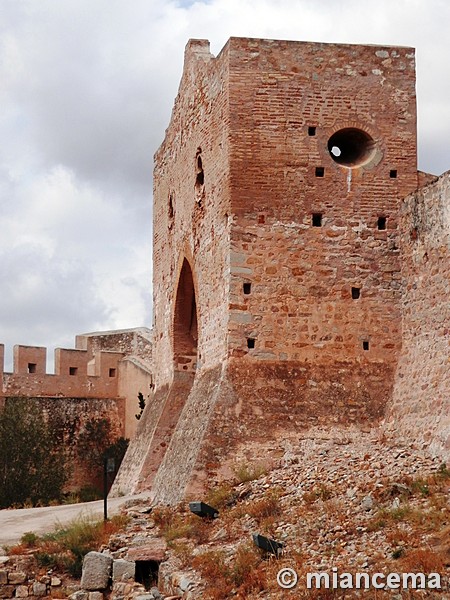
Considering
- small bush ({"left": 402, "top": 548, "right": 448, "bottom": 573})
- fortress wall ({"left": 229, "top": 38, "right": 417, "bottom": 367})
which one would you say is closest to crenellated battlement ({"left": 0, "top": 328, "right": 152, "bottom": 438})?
fortress wall ({"left": 229, "top": 38, "right": 417, "bottom": 367})

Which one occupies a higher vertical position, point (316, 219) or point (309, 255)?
point (316, 219)

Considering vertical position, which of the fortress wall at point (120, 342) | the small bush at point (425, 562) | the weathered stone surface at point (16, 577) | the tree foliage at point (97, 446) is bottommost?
the weathered stone surface at point (16, 577)

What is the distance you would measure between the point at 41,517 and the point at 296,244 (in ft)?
19.3

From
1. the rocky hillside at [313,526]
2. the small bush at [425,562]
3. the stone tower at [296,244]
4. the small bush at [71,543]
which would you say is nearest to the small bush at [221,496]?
the rocky hillside at [313,526]

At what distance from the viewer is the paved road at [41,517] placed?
15.2 meters

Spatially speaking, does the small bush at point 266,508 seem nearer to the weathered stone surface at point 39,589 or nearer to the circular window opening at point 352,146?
the weathered stone surface at point 39,589

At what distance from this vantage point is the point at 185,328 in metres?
19.5

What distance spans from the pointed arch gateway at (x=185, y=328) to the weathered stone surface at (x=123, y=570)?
646cm

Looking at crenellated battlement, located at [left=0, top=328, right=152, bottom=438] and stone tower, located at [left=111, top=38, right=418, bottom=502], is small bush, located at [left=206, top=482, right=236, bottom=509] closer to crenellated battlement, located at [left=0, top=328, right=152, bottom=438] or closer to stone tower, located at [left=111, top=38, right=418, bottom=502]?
stone tower, located at [left=111, top=38, right=418, bottom=502]

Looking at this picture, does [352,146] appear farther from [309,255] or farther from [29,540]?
[29,540]

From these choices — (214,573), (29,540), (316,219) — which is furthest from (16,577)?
(316,219)

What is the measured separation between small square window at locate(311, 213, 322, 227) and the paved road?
4.95 metres

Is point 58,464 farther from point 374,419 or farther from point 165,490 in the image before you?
point 374,419

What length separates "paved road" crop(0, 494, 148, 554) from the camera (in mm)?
15173
